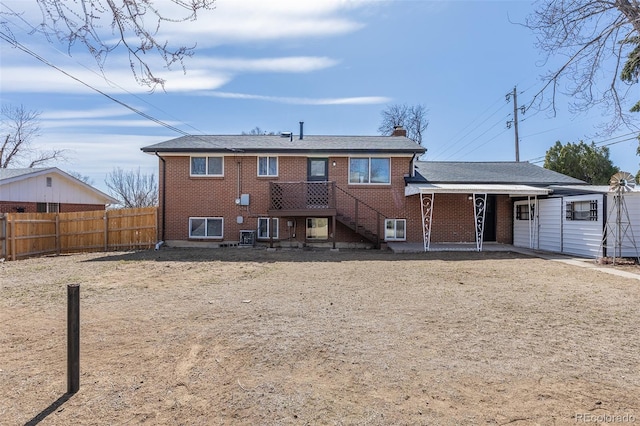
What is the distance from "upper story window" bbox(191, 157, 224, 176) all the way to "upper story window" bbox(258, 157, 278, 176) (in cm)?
169

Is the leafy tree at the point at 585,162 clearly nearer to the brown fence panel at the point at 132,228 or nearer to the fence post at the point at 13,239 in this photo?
the brown fence panel at the point at 132,228

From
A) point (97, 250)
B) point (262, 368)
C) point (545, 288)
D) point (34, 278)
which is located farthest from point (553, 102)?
point (97, 250)

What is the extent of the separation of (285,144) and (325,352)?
1319 centimetres

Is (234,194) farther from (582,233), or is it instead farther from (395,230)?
(582,233)

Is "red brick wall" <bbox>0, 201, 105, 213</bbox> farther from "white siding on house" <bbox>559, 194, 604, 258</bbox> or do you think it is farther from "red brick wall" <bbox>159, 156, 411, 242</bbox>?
"white siding on house" <bbox>559, 194, 604, 258</bbox>

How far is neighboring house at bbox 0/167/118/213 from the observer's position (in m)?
16.3

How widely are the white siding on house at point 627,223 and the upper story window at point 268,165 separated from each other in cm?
1185

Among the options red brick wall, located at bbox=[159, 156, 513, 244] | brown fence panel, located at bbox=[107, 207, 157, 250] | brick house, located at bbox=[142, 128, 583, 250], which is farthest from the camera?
red brick wall, located at bbox=[159, 156, 513, 244]

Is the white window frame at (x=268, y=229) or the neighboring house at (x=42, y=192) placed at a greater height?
the neighboring house at (x=42, y=192)

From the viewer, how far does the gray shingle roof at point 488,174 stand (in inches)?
613

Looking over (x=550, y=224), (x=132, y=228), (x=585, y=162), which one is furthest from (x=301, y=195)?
(x=585, y=162)

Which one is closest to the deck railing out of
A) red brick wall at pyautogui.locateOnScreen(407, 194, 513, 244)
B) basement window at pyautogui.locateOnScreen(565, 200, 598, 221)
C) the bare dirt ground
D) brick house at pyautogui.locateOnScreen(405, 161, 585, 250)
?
brick house at pyautogui.locateOnScreen(405, 161, 585, 250)

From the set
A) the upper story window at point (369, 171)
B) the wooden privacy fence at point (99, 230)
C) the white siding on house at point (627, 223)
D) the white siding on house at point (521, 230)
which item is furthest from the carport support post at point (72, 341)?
the white siding on house at point (521, 230)

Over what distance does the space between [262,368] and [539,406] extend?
7.86 feet
